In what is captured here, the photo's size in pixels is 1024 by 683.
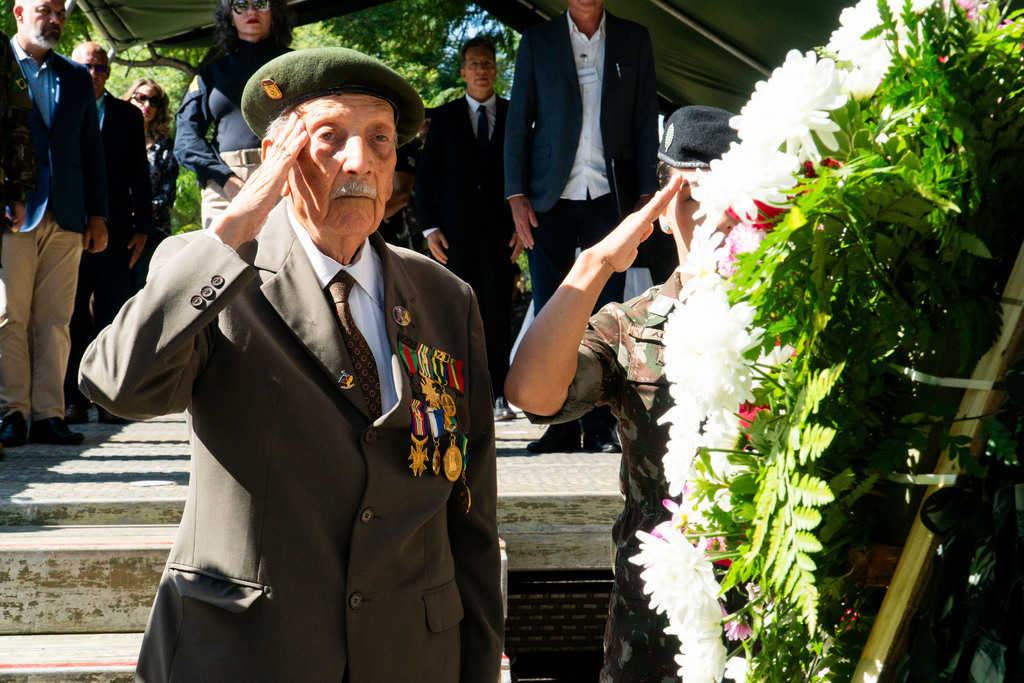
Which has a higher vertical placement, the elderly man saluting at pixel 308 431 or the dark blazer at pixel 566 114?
the dark blazer at pixel 566 114

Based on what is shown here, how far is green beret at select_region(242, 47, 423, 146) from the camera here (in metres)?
2.18

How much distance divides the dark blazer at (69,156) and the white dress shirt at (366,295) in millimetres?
3809

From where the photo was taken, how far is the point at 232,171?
4.94m

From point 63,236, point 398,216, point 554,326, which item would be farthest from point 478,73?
point 554,326

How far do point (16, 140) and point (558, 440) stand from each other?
2965mm

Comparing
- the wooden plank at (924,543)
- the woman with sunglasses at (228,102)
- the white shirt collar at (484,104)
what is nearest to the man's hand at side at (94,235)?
the woman with sunglasses at (228,102)

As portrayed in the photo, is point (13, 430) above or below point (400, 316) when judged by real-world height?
below

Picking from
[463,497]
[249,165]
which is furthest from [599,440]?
[463,497]

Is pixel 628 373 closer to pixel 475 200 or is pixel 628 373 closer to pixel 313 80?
pixel 313 80

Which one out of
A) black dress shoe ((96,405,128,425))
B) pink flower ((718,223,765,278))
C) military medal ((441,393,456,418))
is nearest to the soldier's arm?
military medal ((441,393,456,418))

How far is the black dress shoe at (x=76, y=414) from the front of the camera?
20.5 feet

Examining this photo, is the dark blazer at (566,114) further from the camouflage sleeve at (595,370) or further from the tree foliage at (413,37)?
the tree foliage at (413,37)

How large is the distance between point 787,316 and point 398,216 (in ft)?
19.7

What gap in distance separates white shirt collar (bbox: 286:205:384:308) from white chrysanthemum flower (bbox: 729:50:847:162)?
1256 mm
